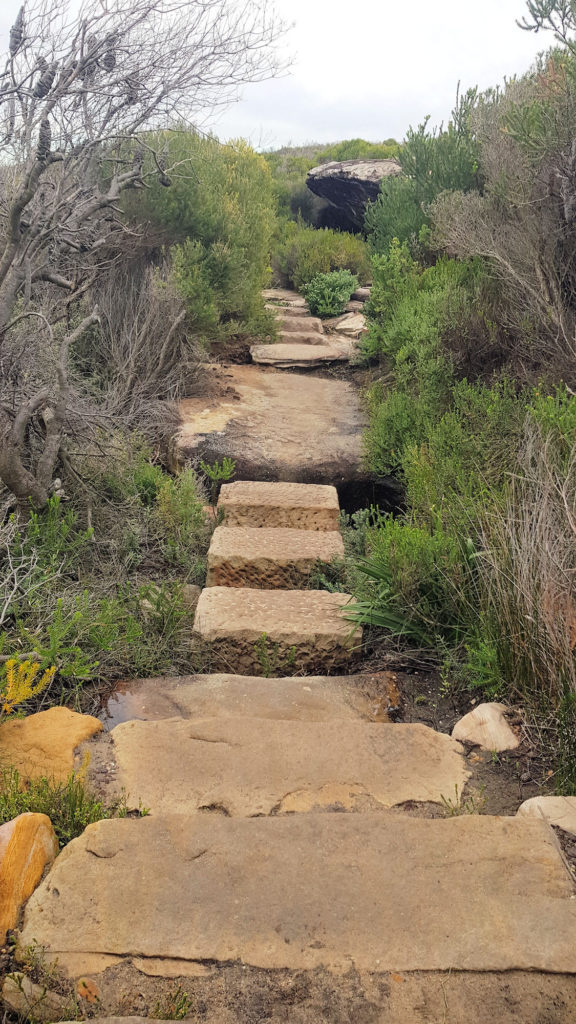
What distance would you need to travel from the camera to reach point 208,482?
5.95 metres

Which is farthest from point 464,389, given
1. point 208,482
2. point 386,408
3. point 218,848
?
point 218,848

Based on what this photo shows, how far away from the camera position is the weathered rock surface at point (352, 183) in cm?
1477

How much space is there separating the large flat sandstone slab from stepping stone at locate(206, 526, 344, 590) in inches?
92.3

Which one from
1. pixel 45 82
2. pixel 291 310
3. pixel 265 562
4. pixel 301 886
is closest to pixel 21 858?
pixel 301 886

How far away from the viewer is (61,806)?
2.27 metres

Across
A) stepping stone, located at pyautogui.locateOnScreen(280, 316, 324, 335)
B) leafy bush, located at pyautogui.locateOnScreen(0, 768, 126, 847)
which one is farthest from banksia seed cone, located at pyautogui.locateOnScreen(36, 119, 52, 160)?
stepping stone, located at pyautogui.locateOnScreen(280, 316, 324, 335)

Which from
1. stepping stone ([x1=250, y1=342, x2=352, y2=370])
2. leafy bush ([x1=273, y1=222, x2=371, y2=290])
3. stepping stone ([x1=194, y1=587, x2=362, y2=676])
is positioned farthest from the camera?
leafy bush ([x1=273, y1=222, x2=371, y2=290])

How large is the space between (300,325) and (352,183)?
6.59m

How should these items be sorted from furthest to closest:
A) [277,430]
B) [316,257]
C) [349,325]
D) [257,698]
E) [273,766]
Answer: [316,257], [349,325], [277,430], [257,698], [273,766]

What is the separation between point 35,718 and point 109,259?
635cm

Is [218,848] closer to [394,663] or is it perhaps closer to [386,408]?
[394,663]

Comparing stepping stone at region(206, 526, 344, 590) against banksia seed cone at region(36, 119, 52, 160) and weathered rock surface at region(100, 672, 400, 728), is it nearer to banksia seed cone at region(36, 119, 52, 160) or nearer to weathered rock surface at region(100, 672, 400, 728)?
weathered rock surface at region(100, 672, 400, 728)

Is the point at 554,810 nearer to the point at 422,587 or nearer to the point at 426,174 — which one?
the point at 422,587

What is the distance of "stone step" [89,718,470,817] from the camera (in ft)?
7.74
